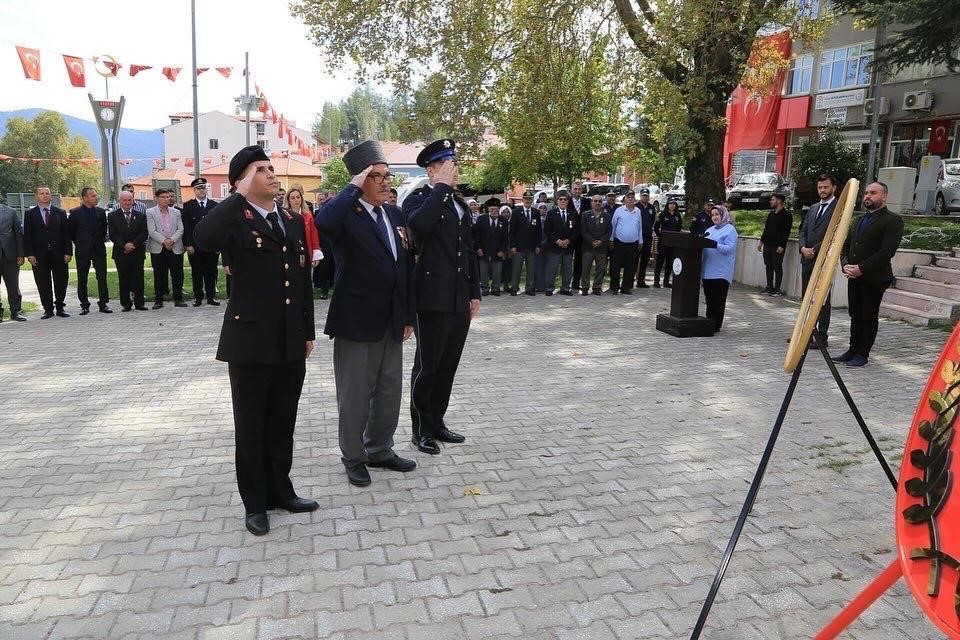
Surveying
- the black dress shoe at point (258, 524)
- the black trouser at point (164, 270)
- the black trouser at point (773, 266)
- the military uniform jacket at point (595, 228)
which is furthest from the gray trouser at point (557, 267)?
the black dress shoe at point (258, 524)

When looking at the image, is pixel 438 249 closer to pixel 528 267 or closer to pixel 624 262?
pixel 528 267

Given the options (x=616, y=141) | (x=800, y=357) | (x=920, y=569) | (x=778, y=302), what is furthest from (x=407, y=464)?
(x=616, y=141)

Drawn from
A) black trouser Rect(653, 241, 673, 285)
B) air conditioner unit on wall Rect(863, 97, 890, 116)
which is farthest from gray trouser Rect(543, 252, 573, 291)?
air conditioner unit on wall Rect(863, 97, 890, 116)

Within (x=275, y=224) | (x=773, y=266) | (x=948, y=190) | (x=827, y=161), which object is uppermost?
(x=827, y=161)

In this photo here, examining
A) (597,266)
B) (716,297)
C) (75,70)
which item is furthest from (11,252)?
(75,70)

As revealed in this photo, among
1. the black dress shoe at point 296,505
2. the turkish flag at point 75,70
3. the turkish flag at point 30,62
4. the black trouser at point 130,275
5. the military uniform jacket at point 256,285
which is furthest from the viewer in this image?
the turkish flag at point 75,70

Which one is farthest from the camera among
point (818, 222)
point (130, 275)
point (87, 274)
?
point (130, 275)

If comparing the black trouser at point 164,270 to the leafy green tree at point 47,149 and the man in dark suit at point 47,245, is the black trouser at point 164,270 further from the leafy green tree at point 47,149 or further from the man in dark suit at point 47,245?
the leafy green tree at point 47,149

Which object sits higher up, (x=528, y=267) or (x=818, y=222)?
(x=818, y=222)

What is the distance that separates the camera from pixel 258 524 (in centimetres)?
371

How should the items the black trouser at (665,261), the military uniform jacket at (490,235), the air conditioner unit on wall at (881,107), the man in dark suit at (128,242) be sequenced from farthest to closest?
the air conditioner unit on wall at (881,107), the black trouser at (665,261), the military uniform jacket at (490,235), the man in dark suit at (128,242)

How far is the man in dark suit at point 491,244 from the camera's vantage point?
1309 centimetres

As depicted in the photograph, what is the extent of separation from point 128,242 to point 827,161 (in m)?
22.8

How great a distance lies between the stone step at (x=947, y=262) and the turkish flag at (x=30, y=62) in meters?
21.7
